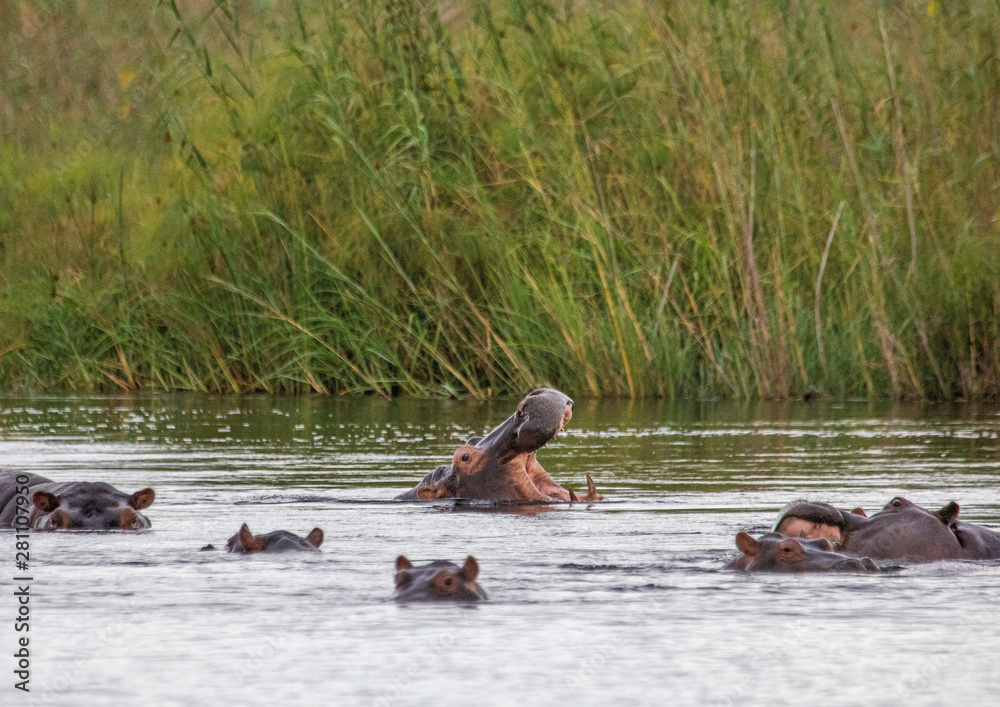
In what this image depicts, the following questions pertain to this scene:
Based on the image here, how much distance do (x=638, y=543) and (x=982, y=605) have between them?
49.6 inches

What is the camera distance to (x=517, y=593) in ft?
13.5

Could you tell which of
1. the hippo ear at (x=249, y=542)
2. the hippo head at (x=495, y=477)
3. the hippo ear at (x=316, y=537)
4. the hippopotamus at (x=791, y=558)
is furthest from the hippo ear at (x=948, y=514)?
the hippo ear at (x=249, y=542)

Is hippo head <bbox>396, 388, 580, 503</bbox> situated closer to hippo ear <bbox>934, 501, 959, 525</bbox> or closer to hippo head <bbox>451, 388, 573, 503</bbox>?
hippo head <bbox>451, 388, 573, 503</bbox>

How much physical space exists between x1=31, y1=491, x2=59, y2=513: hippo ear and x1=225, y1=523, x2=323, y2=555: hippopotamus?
0.77 metres

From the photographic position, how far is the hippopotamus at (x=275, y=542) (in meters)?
4.72

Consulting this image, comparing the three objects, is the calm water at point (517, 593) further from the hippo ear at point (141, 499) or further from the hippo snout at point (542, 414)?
the hippo snout at point (542, 414)

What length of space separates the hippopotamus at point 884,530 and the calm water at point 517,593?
10 centimetres

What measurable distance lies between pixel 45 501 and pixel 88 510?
140 mm

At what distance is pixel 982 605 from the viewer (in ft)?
12.8

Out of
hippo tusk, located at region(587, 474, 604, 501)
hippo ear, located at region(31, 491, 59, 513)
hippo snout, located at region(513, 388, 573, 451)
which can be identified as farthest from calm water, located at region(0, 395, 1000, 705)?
hippo snout, located at region(513, 388, 573, 451)

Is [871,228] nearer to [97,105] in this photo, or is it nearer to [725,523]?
[725,523]

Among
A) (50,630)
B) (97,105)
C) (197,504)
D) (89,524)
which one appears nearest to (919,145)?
(197,504)

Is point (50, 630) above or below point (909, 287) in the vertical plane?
below

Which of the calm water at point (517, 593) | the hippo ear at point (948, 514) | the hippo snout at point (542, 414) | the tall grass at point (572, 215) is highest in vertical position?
the tall grass at point (572, 215)
